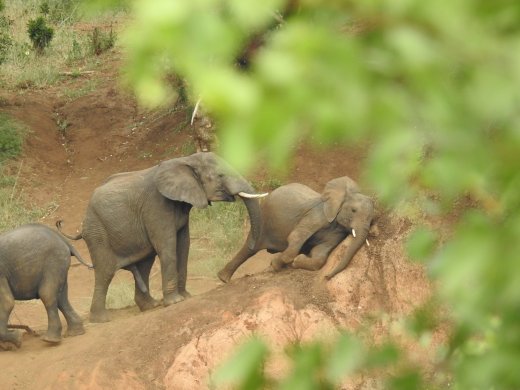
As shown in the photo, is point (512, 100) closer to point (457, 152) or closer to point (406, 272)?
point (457, 152)

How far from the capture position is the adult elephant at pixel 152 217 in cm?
1172

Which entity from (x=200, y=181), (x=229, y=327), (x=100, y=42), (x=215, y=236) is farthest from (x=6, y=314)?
(x=100, y=42)

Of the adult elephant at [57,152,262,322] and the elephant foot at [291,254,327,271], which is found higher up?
the elephant foot at [291,254,327,271]

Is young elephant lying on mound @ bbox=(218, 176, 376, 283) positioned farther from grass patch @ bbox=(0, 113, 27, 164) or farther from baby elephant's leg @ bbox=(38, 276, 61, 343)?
grass patch @ bbox=(0, 113, 27, 164)

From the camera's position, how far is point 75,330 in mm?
11258

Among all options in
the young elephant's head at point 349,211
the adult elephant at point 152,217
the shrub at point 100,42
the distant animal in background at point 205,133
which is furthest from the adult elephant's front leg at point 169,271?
the shrub at point 100,42

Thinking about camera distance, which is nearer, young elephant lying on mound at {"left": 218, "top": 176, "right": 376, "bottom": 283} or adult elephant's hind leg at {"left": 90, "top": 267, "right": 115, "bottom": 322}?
young elephant lying on mound at {"left": 218, "top": 176, "right": 376, "bottom": 283}

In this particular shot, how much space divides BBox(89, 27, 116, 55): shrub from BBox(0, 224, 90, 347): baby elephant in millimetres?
13996

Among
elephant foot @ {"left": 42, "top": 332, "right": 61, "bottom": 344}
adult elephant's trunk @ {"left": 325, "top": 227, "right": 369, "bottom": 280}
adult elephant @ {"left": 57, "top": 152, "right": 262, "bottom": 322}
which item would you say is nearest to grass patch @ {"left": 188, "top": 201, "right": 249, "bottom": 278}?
adult elephant @ {"left": 57, "top": 152, "right": 262, "bottom": 322}

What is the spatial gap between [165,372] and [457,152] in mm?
7687

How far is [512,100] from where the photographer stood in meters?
1.70

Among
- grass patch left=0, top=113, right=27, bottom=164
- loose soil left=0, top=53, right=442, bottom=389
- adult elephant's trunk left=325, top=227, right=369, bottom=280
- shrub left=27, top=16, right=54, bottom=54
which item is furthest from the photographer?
shrub left=27, top=16, right=54, bottom=54

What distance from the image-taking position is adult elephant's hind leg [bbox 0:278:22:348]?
35.1ft

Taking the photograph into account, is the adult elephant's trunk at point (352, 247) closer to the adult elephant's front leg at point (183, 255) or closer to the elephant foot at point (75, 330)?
the adult elephant's front leg at point (183, 255)
